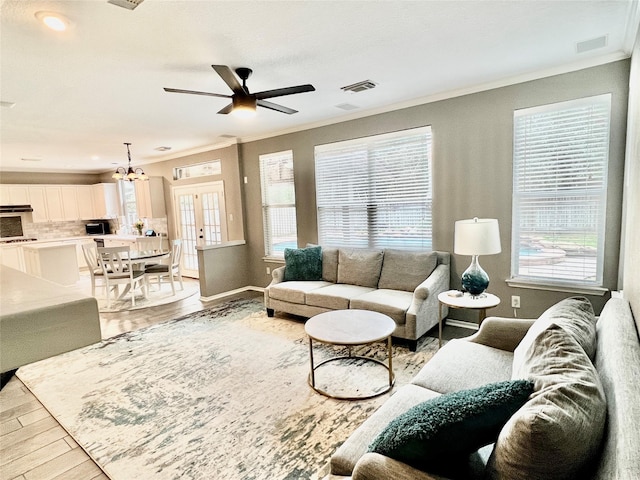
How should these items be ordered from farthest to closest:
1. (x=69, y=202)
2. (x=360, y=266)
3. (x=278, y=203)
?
(x=69, y=202), (x=278, y=203), (x=360, y=266)

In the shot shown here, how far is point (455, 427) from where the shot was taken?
104 centimetres

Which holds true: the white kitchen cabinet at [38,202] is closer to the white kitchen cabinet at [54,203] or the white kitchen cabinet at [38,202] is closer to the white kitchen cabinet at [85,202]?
the white kitchen cabinet at [54,203]

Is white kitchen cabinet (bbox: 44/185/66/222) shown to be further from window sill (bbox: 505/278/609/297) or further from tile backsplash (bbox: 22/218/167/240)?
window sill (bbox: 505/278/609/297)

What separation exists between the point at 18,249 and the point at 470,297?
8.39 meters

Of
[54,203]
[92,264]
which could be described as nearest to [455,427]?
[92,264]

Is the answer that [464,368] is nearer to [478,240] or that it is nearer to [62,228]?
[478,240]

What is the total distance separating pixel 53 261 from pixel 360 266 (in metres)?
6.36

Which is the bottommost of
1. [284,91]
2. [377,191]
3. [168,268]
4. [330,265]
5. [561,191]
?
[168,268]

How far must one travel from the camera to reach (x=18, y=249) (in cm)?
696

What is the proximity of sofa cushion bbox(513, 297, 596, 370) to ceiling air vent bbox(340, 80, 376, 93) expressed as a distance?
2518 mm

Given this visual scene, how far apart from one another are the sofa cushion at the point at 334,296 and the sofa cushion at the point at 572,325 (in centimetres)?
210

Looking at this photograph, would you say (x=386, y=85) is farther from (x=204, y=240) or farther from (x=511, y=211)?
(x=204, y=240)

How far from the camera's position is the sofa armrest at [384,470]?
106 cm

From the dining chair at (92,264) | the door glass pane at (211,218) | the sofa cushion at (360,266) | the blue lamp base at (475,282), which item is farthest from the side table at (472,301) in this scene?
the dining chair at (92,264)
